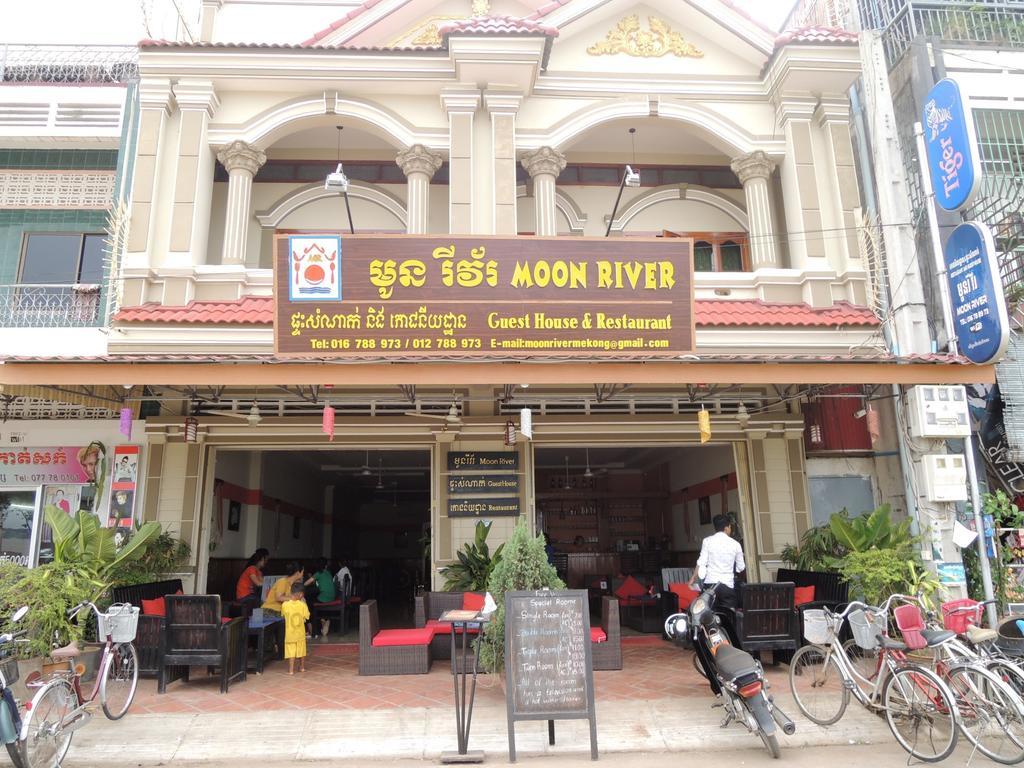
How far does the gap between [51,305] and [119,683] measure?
281 inches

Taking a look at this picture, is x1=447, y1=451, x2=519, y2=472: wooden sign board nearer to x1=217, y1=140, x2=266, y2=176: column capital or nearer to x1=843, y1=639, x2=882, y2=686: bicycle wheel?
x1=843, y1=639, x2=882, y2=686: bicycle wheel

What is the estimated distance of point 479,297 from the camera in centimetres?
827

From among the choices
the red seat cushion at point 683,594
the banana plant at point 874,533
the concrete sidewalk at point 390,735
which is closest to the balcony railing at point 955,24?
the banana plant at point 874,533

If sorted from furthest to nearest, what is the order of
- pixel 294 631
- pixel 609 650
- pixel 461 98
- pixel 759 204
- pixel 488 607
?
1. pixel 759 204
2. pixel 461 98
3. pixel 294 631
4. pixel 609 650
5. pixel 488 607

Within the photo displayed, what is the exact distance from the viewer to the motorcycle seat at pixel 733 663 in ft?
19.3

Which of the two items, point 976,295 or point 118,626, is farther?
point 976,295

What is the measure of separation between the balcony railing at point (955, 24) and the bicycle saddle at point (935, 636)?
9.43 meters

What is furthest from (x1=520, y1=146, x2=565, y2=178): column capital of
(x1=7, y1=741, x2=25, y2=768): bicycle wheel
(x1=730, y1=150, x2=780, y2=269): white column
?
(x1=7, y1=741, x2=25, y2=768): bicycle wheel

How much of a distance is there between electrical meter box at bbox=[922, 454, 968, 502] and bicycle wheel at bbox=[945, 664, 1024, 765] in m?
3.80

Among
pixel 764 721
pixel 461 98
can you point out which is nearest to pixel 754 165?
pixel 461 98

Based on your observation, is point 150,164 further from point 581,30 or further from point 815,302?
point 815,302

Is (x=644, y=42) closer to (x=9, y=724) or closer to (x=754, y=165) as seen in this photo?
(x=754, y=165)

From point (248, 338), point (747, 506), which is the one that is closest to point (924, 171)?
point (747, 506)

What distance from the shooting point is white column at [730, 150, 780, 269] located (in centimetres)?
1110
